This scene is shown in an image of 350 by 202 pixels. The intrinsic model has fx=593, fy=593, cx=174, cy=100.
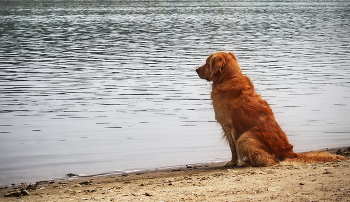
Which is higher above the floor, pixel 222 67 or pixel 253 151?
pixel 222 67

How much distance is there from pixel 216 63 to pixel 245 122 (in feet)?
3.07

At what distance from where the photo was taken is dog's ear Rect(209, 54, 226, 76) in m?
8.34

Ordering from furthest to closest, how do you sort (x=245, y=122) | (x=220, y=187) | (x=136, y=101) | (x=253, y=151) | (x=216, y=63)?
1. (x=136, y=101)
2. (x=216, y=63)
3. (x=245, y=122)
4. (x=253, y=151)
5. (x=220, y=187)

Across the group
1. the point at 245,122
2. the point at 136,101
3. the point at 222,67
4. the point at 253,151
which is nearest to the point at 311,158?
the point at 253,151

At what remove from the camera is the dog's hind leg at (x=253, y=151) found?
312 inches

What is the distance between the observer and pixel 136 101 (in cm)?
1575

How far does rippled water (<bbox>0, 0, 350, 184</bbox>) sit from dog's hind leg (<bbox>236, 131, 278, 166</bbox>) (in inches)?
83.5

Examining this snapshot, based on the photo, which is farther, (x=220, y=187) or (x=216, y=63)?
(x=216, y=63)

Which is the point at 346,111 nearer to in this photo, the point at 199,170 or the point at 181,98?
the point at 181,98

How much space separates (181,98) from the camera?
16312 mm

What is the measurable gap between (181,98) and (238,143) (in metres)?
8.28

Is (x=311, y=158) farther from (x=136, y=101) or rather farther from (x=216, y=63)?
(x=136, y=101)

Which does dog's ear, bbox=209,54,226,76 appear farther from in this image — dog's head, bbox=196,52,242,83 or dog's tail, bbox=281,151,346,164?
dog's tail, bbox=281,151,346,164

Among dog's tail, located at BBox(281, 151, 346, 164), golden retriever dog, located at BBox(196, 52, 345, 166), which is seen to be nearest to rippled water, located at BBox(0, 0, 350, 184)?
golden retriever dog, located at BBox(196, 52, 345, 166)
